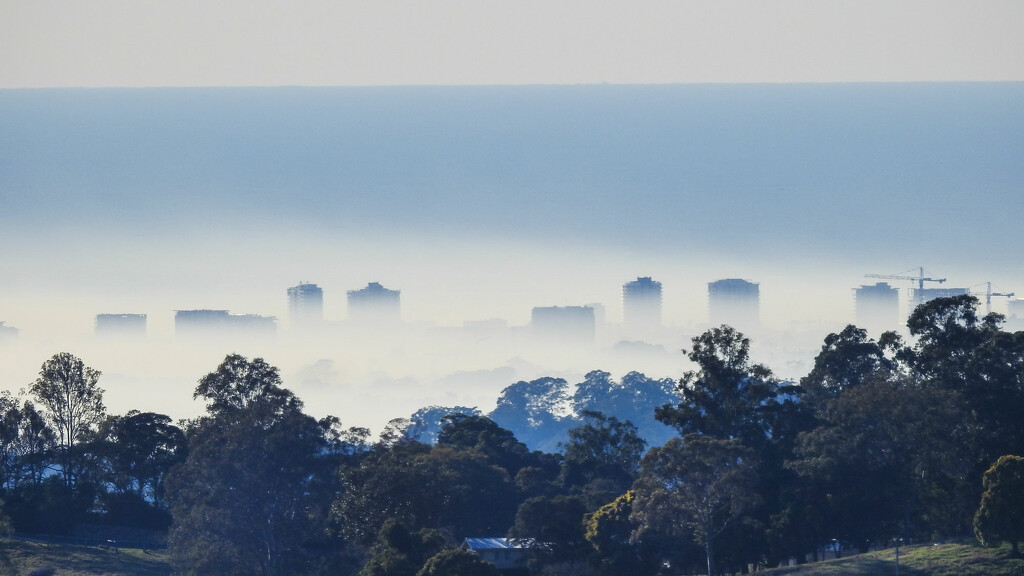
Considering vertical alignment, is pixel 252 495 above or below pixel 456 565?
above

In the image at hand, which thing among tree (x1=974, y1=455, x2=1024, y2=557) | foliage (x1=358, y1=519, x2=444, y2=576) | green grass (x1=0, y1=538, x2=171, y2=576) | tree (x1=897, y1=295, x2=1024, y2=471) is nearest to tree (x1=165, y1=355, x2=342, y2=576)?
green grass (x1=0, y1=538, x2=171, y2=576)

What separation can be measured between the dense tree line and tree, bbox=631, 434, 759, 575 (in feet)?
0.25

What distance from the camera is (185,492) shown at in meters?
73.8

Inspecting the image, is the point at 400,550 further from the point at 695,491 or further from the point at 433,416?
the point at 433,416

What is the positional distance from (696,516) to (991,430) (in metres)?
10.8

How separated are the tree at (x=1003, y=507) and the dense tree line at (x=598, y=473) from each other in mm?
69

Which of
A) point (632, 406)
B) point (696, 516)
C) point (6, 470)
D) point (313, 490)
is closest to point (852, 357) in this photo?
point (696, 516)

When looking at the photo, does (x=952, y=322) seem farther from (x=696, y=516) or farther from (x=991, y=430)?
(x=696, y=516)

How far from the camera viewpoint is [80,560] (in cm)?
7262

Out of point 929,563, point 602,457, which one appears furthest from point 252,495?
point 929,563

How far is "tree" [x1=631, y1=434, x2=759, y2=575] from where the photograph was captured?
209 feet

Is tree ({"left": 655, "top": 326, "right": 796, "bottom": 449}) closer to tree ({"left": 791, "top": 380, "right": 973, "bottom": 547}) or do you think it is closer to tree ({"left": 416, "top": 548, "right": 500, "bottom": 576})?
tree ({"left": 791, "top": 380, "right": 973, "bottom": 547})

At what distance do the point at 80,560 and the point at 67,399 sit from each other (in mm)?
14508

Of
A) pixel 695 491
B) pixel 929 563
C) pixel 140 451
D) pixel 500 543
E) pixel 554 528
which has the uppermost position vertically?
pixel 140 451
